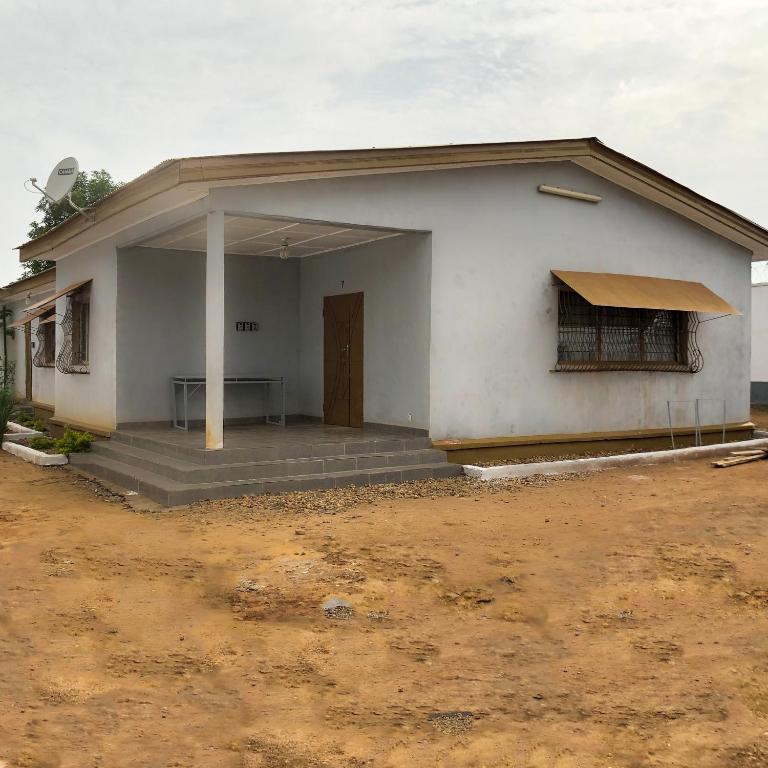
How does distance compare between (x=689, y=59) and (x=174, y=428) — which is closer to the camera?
(x=174, y=428)

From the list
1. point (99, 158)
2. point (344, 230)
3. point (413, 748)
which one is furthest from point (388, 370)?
point (99, 158)

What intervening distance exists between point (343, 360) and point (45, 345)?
26.2ft

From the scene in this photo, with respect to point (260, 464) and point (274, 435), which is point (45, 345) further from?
point (260, 464)

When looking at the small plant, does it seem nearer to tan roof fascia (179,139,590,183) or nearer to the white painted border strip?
the white painted border strip

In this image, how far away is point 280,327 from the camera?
→ 12.3m

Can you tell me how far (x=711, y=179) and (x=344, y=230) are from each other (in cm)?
1680

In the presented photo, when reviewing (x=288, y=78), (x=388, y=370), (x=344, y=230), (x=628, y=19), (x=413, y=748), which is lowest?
(x=413, y=748)

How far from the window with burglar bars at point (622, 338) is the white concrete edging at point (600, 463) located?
4.30 feet

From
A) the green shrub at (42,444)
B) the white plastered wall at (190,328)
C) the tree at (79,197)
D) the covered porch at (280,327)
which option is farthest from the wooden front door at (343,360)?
the tree at (79,197)

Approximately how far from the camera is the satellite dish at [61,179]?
10.4 meters

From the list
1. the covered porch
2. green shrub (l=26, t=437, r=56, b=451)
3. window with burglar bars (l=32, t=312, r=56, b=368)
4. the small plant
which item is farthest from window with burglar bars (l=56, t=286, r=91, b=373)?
window with burglar bars (l=32, t=312, r=56, b=368)

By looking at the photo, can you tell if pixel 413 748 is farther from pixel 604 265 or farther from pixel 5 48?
pixel 5 48

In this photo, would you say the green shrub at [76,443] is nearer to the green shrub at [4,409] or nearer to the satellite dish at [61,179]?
the green shrub at [4,409]

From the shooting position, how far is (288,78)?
19.1 meters
